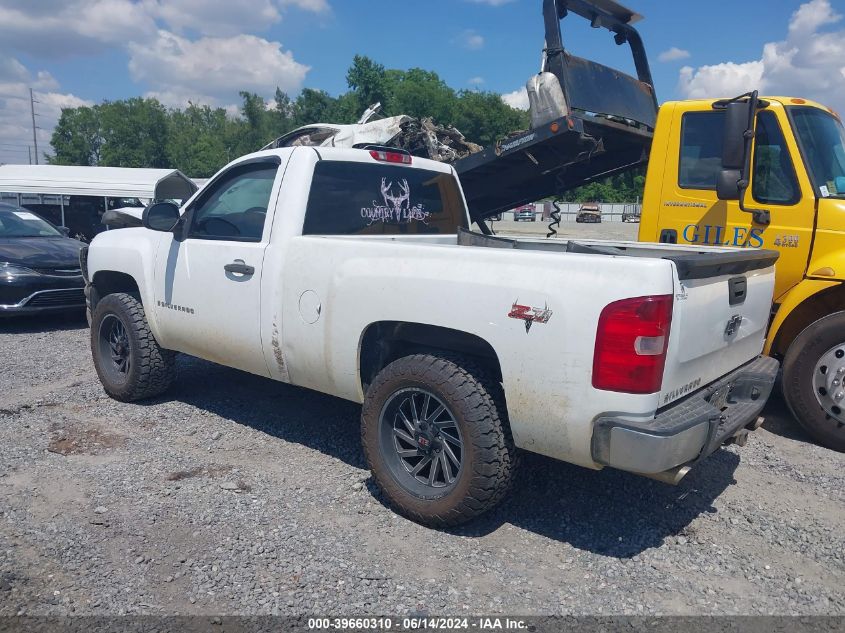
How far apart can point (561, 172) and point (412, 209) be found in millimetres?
3281

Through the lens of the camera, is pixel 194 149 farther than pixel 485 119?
Yes

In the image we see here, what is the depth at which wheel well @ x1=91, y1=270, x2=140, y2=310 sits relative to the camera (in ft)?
18.5

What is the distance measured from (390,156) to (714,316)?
2.58m

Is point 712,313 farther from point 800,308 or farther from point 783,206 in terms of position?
point 783,206

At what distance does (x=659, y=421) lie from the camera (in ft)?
9.66

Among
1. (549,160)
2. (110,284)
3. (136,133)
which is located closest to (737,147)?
(549,160)

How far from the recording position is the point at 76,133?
8569 cm

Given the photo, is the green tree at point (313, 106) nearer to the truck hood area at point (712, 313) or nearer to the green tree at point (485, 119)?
the green tree at point (485, 119)

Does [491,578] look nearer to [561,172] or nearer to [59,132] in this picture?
[561,172]

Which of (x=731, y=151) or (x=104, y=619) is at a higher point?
(x=731, y=151)

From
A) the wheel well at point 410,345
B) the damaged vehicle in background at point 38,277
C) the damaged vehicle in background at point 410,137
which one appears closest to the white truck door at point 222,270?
the wheel well at point 410,345

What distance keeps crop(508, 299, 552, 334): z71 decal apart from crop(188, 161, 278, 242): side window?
6.67 ft

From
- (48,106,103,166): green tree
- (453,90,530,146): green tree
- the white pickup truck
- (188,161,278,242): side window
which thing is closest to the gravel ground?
the white pickup truck

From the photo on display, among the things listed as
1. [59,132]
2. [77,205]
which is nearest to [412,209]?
[77,205]
